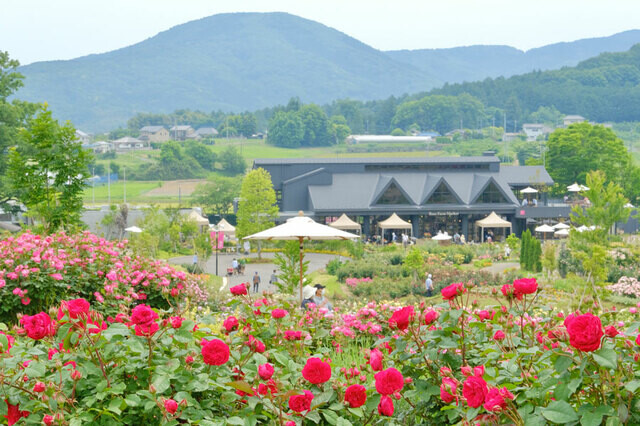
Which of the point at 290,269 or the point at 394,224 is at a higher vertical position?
the point at 290,269

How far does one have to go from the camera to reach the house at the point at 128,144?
524ft

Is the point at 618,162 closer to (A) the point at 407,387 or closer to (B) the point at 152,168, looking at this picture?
(A) the point at 407,387

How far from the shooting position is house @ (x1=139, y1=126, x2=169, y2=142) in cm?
17450

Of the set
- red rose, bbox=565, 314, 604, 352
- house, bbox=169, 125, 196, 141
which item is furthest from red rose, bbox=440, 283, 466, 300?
house, bbox=169, 125, 196, 141

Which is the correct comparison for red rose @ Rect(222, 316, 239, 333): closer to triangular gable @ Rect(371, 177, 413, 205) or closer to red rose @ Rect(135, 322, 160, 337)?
red rose @ Rect(135, 322, 160, 337)

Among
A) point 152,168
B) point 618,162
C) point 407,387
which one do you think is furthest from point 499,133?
point 407,387

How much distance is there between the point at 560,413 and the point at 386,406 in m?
0.76

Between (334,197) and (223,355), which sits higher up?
(223,355)

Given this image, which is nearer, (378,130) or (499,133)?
(499,133)

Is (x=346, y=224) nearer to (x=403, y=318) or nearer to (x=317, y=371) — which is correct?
(x=403, y=318)

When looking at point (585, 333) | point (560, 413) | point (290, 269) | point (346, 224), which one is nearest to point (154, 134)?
point (346, 224)

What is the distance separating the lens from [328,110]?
18662 centimetres

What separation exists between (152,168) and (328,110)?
278ft

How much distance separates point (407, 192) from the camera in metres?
43.6
